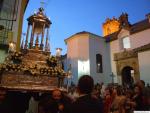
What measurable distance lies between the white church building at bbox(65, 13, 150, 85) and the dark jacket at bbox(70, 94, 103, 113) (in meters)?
20.2

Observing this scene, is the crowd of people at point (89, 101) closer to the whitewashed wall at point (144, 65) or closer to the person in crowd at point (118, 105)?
the person in crowd at point (118, 105)

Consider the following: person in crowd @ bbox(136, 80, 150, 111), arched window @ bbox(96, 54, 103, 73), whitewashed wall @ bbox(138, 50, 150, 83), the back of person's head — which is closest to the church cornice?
whitewashed wall @ bbox(138, 50, 150, 83)

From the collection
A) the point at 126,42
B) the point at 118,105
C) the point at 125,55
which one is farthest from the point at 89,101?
the point at 126,42

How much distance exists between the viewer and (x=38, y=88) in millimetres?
6375

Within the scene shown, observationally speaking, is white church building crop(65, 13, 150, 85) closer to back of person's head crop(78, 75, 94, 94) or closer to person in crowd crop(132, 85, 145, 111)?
person in crowd crop(132, 85, 145, 111)

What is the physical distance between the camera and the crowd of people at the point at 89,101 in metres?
2.77

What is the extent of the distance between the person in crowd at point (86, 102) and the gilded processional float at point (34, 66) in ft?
12.1

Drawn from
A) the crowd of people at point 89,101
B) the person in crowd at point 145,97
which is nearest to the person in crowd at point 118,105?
the crowd of people at point 89,101

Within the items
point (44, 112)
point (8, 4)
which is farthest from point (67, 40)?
point (44, 112)

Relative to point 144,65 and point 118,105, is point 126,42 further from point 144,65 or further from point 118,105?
point 118,105

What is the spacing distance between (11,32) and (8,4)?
95.0 inches

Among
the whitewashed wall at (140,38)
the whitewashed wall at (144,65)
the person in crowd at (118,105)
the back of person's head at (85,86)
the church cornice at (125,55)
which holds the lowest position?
the person in crowd at (118,105)

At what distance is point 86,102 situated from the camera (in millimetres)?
2758

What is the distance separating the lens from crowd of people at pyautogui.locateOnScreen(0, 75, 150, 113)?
9.09 feet
